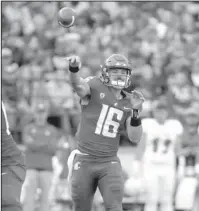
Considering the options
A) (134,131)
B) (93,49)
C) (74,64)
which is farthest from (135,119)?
(93,49)

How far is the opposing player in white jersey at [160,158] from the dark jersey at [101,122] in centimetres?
259

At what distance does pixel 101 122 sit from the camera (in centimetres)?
590

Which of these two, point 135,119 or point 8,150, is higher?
point 135,119

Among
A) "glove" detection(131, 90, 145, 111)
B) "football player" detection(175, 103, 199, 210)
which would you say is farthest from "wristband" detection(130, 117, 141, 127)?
"football player" detection(175, 103, 199, 210)

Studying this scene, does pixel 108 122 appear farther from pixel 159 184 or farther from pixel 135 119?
pixel 159 184

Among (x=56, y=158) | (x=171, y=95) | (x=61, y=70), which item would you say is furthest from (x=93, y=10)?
(x=56, y=158)

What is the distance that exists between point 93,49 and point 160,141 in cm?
263

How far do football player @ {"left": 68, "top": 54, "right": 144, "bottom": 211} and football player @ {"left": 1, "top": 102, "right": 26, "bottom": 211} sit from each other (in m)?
0.76

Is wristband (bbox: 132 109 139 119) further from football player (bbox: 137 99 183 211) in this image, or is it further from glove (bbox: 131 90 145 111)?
football player (bbox: 137 99 183 211)

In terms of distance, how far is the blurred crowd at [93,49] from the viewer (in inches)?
387

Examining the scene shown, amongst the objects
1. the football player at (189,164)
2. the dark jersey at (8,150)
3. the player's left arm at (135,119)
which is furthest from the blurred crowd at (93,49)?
the dark jersey at (8,150)

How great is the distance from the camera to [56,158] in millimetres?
9008

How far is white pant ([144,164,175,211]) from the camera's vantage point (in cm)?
838

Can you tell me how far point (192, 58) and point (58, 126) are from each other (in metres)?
2.58
